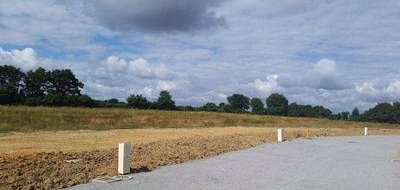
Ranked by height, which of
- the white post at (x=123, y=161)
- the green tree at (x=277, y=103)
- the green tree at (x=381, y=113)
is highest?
the green tree at (x=277, y=103)

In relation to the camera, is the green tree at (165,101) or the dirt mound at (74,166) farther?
the green tree at (165,101)

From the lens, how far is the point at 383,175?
15.7 metres

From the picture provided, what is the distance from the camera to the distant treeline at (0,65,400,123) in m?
98.0

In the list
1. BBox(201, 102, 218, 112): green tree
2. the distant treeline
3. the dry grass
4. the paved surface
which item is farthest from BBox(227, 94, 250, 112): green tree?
the paved surface

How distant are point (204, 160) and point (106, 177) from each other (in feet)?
17.8

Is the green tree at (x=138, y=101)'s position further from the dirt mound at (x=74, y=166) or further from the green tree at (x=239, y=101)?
Result: the dirt mound at (x=74, y=166)

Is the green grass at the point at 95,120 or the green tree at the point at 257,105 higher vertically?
the green tree at the point at 257,105

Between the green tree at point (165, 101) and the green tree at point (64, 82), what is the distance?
17268 mm

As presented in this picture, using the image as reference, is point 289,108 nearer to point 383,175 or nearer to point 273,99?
point 273,99

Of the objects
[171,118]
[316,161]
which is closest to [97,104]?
[171,118]

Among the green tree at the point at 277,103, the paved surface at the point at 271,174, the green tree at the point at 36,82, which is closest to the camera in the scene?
the paved surface at the point at 271,174

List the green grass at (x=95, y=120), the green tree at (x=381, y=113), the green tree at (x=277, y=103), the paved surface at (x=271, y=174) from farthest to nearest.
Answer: the green tree at (x=277, y=103) < the green tree at (x=381, y=113) < the green grass at (x=95, y=120) < the paved surface at (x=271, y=174)

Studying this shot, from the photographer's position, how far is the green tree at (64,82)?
118 metres

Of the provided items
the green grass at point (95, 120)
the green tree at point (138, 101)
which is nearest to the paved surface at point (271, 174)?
the green grass at point (95, 120)
